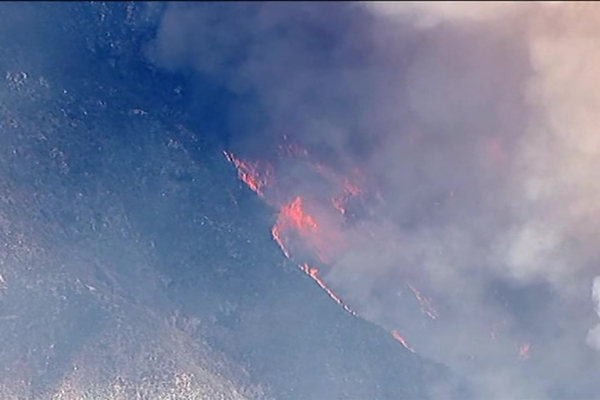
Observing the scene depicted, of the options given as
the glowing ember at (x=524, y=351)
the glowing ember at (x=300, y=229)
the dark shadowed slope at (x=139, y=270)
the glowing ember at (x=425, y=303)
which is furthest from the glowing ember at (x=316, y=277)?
the glowing ember at (x=524, y=351)

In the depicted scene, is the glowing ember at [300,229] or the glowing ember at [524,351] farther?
the glowing ember at [524,351]

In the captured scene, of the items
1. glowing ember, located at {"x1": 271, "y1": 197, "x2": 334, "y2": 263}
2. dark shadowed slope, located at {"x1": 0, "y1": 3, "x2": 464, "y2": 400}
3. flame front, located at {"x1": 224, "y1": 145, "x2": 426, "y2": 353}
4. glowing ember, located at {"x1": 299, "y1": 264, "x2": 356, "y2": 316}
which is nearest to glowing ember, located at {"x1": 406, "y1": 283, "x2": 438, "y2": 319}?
flame front, located at {"x1": 224, "y1": 145, "x2": 426, "y2": 353}

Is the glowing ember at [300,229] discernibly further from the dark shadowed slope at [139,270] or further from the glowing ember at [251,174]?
the glowing ember at [251,174]

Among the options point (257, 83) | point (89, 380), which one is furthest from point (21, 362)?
point (257, 83)

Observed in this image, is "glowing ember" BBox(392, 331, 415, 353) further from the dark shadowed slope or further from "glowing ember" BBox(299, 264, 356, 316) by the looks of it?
"glowing ember" BBox(299, 264, 356, 316)

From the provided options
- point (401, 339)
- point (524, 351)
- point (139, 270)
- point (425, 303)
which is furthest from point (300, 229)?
point (524, 351)

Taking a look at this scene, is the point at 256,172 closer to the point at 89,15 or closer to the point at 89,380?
the point at 89,15

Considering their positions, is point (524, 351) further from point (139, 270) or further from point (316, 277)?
point (139, 270)
